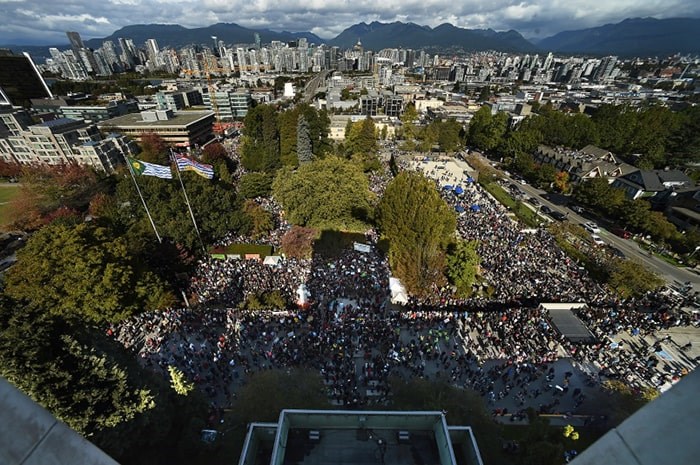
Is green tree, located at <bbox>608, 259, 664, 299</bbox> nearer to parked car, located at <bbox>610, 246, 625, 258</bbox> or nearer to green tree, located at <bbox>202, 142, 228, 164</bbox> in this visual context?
parked car, located at <bbox>610, 246, 625, 258</bbox>

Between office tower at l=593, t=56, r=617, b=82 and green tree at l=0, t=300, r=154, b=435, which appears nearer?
green tree at l=0, t=300, r=154, b=435

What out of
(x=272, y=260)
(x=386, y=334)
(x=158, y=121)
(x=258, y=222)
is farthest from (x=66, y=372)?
(x=158, y=121)

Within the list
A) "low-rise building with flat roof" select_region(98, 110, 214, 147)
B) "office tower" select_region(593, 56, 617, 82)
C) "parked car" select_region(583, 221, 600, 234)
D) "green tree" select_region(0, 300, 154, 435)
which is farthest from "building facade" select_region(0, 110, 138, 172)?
Answer: "office tower" select_region(593, 56, 617, 82)

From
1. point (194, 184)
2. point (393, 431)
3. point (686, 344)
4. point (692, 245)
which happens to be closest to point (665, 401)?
point (393, 431)

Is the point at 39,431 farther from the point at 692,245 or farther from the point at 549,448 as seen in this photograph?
the point at 692,245

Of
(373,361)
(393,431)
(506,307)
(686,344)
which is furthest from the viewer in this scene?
(506,307)

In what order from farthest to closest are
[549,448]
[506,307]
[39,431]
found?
[506,307], [549,448], [39,431]

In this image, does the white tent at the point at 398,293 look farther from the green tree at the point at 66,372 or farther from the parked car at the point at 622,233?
the parked car at the point at 622,233
